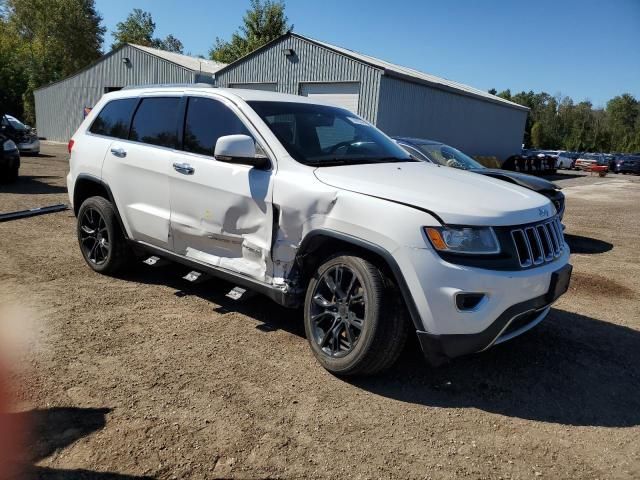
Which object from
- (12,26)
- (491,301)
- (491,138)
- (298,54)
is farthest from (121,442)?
(12,26)

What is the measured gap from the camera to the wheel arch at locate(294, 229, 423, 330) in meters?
3.08

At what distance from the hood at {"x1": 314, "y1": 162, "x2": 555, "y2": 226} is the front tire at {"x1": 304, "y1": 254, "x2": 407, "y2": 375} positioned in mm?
482

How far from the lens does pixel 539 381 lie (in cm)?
360

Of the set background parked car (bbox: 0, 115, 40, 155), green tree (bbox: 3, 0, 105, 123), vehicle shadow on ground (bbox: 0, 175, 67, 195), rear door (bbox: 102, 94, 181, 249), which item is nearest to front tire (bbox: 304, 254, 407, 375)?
rear door (bbox: 102, 94, 181, 249)

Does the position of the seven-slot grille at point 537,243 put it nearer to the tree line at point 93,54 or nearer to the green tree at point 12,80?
the tree line at point 93,54

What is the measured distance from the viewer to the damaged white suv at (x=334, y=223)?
3023 millimetres

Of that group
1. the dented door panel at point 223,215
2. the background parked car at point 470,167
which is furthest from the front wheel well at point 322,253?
the background parked car at point 470,167

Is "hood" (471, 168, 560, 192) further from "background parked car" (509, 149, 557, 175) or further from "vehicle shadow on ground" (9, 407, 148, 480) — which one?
"background parked car" (509, 149, 557, 175)

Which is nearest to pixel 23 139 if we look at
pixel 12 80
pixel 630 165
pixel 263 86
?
pixel 263 86

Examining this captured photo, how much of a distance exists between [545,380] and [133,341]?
2.98 m

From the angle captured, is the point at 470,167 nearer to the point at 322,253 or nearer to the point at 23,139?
the point at 322,253

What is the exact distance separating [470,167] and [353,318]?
5536 millimetres

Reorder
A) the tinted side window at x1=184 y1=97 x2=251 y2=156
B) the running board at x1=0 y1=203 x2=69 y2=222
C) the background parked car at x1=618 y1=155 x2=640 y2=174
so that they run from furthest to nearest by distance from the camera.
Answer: the background parked car at x1=618 y1=155 x2=640 y2=174
the running board at x1=0 y1=203 x2=69 y2=222
the tinted side window at x1=184 y1=97 x2=251 y2=156

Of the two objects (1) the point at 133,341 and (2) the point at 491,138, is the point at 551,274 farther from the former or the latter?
(2) the point at 491,138
